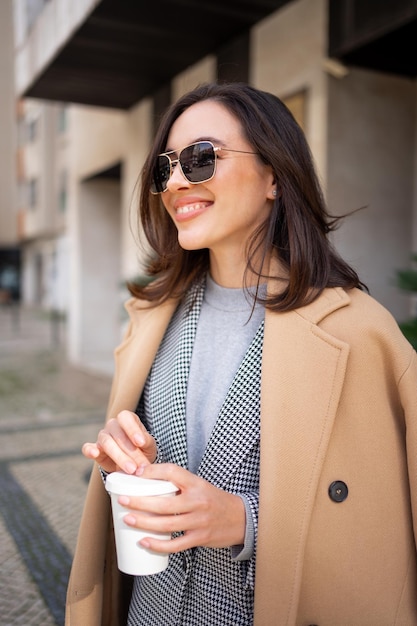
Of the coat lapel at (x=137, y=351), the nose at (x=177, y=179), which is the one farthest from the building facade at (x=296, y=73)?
the nose at (x=177, y=179)

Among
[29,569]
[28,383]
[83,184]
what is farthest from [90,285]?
[29,569]

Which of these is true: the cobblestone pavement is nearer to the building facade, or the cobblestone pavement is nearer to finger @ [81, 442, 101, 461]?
finger @ [81, 442, 101, 461]

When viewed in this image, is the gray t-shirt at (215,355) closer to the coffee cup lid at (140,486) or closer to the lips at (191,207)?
the lips at (191,207)

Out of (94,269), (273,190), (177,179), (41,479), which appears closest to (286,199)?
(273,190)

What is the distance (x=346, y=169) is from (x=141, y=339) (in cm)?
403

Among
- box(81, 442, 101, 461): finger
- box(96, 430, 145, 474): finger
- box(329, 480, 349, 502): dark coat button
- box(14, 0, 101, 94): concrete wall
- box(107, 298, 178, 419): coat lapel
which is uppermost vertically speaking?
box(14, 0, 101, 94): concrete wall

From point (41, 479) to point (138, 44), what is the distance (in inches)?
187

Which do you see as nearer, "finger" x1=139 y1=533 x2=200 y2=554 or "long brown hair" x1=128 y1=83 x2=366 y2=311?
"finger" x1=139 y1=533 x2=200 y2=554

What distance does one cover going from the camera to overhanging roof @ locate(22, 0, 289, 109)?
567 cm

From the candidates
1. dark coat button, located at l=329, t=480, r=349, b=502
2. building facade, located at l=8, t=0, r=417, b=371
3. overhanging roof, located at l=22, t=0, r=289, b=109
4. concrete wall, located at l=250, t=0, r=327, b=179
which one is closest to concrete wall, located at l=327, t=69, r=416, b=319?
building facade, located at l=8, t=0, r=417, b=371

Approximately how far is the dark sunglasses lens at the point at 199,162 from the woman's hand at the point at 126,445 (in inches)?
24.3

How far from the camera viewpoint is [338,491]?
52.6 inches

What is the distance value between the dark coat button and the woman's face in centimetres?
67

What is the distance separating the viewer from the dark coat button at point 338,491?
4.38 ft
